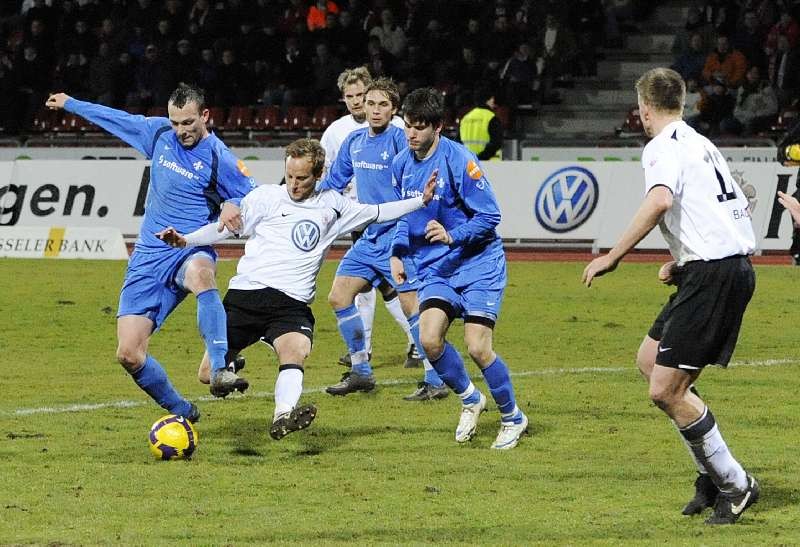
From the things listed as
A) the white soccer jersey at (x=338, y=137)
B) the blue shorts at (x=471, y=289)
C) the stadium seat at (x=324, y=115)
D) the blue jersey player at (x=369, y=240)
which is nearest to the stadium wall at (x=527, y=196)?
the stadium seat at (x=324, y=115)

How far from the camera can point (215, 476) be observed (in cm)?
788

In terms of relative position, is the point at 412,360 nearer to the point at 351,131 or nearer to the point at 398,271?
the point at 351,131

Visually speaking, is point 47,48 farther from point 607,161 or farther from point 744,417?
point 744,417

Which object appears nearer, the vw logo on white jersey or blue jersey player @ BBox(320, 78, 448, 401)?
blue jersey player @ BBox(320, 78, 448, 401)

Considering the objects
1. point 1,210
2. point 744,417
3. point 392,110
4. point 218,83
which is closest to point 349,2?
point 218,83

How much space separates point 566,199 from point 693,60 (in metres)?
5.43

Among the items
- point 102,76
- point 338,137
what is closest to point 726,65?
point 102,76

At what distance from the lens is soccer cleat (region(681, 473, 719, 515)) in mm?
6883

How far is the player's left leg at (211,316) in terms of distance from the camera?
8.23 metres

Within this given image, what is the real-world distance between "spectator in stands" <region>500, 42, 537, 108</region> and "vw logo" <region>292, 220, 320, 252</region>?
56.2 ft

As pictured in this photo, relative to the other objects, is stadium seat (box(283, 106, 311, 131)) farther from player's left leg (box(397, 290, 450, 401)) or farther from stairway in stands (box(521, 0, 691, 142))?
player's left leg (box(397, 290, 450, 401))

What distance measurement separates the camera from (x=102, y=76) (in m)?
28.2

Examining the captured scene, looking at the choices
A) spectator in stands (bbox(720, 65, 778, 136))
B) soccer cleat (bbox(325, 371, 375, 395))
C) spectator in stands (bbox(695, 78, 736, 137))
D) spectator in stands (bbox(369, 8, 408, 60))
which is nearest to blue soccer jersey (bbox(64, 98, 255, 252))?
soccer cleat (bbox(325, 371, 375, 395))

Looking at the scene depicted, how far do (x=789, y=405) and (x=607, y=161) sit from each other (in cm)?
1043
